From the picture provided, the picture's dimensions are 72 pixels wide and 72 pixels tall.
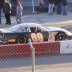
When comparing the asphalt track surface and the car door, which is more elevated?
the car door

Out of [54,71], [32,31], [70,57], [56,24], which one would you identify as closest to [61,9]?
[56,24]

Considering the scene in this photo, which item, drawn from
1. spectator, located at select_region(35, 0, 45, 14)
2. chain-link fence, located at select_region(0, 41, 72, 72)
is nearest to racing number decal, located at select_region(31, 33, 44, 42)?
chain-link fence, located at select_region(0, 41, 72, 72)

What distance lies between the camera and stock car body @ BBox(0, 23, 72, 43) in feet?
55.1

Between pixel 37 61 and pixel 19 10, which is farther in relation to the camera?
pixel 19 10

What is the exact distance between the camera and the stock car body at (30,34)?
16.8 metres

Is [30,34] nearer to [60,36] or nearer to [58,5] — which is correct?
[60,36]

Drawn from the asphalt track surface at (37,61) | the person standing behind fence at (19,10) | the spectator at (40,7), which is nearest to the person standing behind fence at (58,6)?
the spectator at (40,7)

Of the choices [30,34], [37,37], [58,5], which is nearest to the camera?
[37,37]

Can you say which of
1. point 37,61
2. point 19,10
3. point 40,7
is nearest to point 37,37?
point 37,61

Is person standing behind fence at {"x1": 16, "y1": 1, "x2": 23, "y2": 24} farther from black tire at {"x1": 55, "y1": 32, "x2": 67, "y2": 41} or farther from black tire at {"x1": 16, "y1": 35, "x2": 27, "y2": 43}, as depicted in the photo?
black tire at {"x1": 16, "y1": 35, "x2": 27, "y2": 43}

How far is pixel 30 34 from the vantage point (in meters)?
17.0

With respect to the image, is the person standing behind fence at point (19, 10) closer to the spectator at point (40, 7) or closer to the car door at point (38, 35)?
the spectator at point (40, 7)

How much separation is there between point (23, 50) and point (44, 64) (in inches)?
38.2

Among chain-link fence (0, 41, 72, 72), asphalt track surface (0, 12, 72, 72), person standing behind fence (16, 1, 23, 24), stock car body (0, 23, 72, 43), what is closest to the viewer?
chain-link fence (0, 41, 72, 72)
